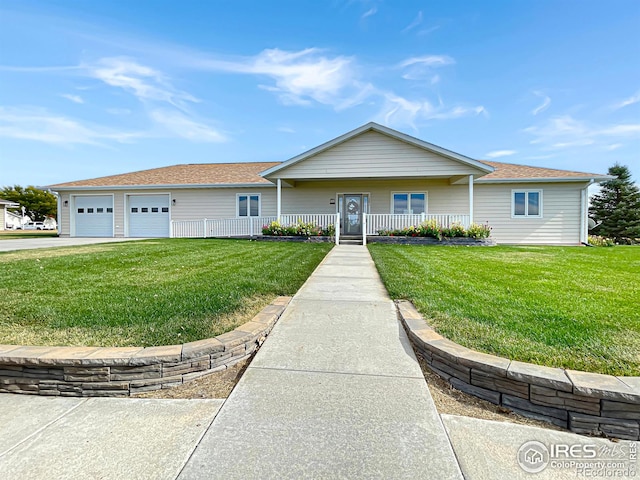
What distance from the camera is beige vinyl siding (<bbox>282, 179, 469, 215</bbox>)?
1466 centimetres

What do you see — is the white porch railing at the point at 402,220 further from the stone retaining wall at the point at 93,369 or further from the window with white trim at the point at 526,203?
the stone retaining wall at the point at 93,369

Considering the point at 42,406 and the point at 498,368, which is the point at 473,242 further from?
the point at 42,406

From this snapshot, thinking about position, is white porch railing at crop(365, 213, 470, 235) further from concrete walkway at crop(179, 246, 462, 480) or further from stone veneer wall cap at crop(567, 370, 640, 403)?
stone veneer wall cap at crop(567, 370, 640, 403)

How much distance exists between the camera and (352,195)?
50.0 ft

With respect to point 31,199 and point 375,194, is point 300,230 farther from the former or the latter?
point 31,199

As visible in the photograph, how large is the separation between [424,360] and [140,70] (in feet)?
50.8

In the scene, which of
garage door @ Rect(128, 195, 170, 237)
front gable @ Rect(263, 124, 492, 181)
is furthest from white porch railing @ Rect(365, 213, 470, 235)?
garage door @ Rect(128, 195, 170, 237)

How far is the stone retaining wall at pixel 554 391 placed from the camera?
189 cm

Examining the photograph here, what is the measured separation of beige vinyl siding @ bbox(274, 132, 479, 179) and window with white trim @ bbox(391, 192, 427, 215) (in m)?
2.23

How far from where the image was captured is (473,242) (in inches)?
474

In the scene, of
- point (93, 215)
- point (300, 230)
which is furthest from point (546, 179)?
point (93, 215)

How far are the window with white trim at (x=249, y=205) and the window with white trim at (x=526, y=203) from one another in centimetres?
1193

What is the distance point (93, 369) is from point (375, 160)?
39.4 feet

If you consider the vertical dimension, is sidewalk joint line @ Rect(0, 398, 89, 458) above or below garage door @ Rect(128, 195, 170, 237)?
below
